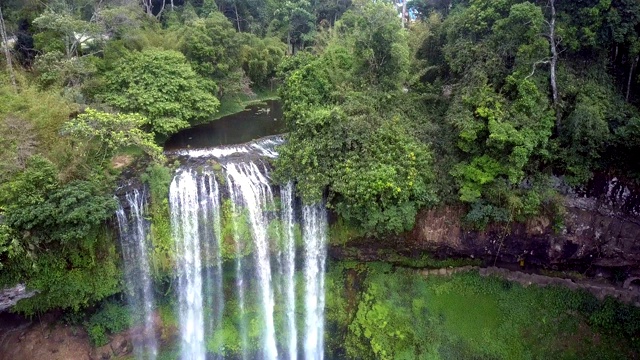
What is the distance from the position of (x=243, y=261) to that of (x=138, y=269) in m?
3.50

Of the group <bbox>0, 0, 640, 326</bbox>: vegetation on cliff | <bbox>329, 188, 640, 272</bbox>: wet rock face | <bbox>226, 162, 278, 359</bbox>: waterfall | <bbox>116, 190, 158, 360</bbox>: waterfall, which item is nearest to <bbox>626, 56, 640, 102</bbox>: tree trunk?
<bbox>0, 0, 640, 326</bbox>: vegetation on cliff

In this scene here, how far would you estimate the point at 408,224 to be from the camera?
1385 centimetres

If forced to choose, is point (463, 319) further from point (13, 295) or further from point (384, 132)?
point (13, 295)

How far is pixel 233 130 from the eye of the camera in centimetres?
2247

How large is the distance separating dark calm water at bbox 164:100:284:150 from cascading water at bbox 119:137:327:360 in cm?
377

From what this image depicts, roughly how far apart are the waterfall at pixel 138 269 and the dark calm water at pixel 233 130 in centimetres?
608

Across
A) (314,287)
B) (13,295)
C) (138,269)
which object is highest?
(138,269)

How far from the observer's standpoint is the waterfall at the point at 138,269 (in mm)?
13609

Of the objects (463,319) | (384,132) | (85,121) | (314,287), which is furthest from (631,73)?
(85,121)

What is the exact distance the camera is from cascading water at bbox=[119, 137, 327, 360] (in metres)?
14.4

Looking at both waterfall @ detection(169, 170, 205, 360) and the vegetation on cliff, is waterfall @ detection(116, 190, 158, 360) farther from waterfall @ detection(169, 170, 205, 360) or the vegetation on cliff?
waterfall @ detection(169, 170, 205, 360)

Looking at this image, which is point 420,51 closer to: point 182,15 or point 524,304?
point 524,304

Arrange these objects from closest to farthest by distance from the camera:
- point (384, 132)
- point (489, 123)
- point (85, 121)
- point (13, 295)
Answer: point (13, 295) → point (489, 123) → point (85, 121) → point (384, 132)

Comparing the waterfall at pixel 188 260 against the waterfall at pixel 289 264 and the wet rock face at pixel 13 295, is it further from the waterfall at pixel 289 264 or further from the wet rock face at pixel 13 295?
the wet rock face at pixel 13 295
